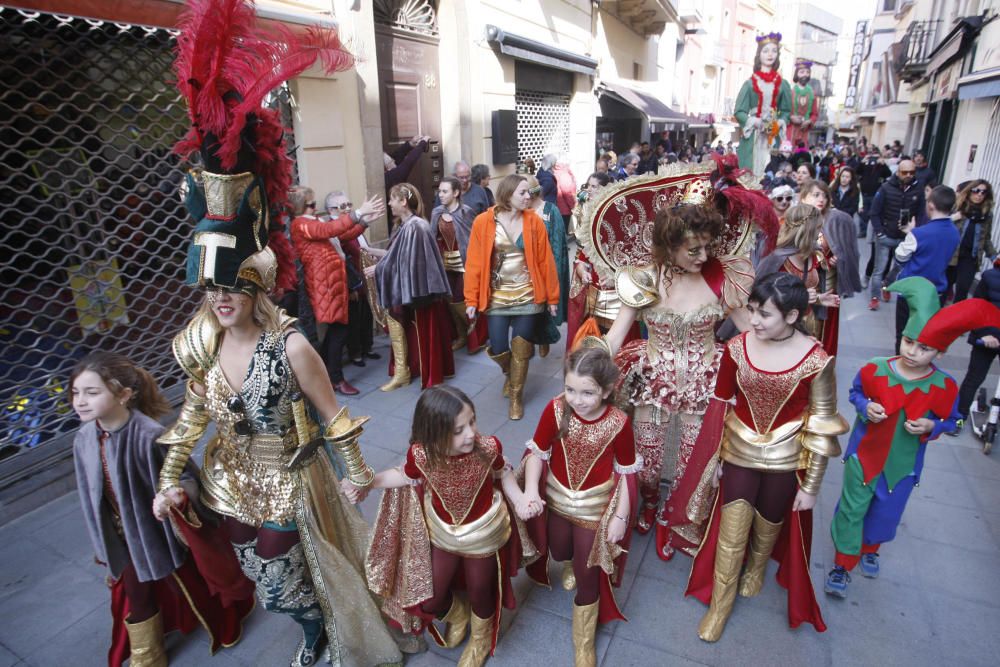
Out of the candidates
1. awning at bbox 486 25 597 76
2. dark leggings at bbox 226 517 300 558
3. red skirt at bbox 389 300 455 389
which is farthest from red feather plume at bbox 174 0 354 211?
awning at bbox 486 25 597 76

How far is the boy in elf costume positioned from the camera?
103 inches

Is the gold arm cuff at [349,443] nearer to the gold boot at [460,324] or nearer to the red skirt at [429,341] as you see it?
the red skirt at [429,341]

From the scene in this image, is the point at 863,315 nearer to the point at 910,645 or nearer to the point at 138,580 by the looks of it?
the point at 910,645

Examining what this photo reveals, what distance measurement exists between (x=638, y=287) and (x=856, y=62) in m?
48.0

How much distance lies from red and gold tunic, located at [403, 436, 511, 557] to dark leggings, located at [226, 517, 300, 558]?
0.53 meters

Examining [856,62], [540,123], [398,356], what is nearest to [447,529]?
[398,356]

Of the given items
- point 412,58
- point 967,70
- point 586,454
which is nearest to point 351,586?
point 586,454

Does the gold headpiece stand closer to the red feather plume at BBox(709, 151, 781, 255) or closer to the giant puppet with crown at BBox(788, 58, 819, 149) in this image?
the red feather plume at BBox(709, 151, 781, 255)

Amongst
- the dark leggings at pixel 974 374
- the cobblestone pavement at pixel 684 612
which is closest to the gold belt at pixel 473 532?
the cobblestone pavement at pixel 684 612

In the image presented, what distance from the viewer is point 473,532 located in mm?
2363

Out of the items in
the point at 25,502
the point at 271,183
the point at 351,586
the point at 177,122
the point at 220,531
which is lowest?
the point at 25,502

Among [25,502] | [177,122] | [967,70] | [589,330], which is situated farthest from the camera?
[967,70]

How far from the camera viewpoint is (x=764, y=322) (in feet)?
7.91

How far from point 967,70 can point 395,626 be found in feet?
47.3
